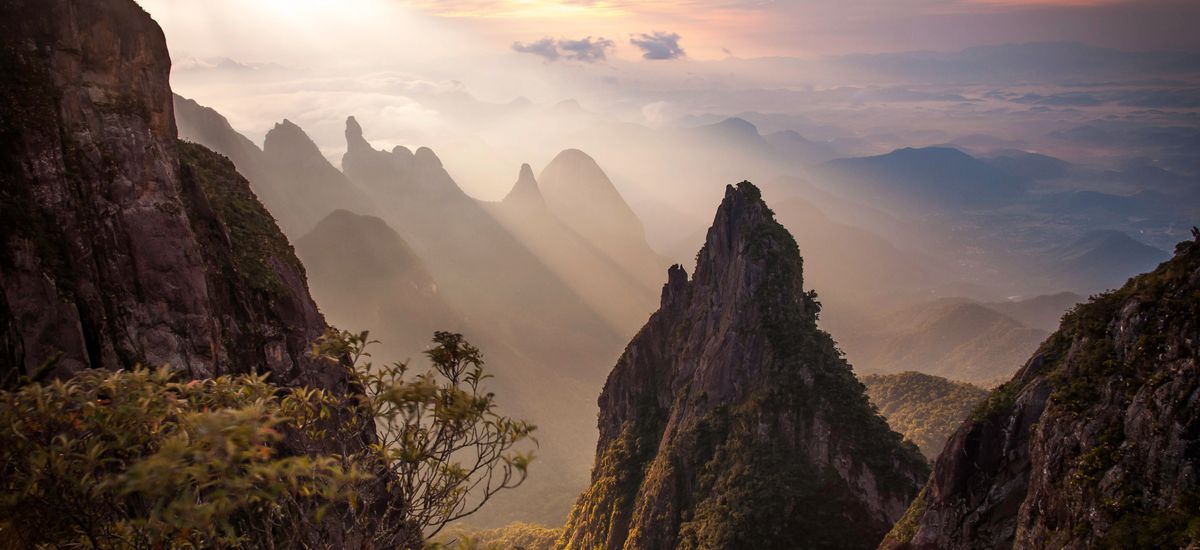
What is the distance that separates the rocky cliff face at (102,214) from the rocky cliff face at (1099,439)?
107ft

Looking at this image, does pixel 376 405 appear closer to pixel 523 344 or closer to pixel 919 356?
pixel 523 344

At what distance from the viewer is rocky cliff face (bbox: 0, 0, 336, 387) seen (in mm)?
21391

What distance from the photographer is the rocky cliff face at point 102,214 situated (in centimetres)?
2139

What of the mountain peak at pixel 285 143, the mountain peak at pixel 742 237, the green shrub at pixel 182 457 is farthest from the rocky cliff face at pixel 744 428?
the mountain peak at pixel 285 143

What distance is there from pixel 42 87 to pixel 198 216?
7.60 metres

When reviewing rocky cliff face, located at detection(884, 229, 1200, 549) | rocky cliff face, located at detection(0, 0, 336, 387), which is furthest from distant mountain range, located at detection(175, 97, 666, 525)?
rocky cliff face, located at detection(884, 229, 1200, 549)

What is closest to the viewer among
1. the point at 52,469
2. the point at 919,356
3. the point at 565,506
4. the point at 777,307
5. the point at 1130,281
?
the point at 52,469

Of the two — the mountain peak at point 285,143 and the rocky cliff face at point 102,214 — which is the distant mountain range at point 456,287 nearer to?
the mountain peak at point 285,143

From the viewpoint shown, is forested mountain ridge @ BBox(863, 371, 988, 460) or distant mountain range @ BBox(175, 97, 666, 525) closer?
forested mountain ridge @ BBox(863, 371, 988, 460)

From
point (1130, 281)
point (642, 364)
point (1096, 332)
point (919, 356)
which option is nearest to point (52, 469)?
point (1096, 332)

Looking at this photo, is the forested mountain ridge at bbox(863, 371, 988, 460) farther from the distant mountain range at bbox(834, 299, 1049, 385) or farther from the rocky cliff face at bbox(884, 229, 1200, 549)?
the rocky cliff face at bbox(884, 229, 1200, 549)

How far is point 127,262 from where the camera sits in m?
24.3

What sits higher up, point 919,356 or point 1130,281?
point 1130,281

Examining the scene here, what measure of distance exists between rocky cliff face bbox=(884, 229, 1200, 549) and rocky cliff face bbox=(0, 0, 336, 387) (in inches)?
1281
